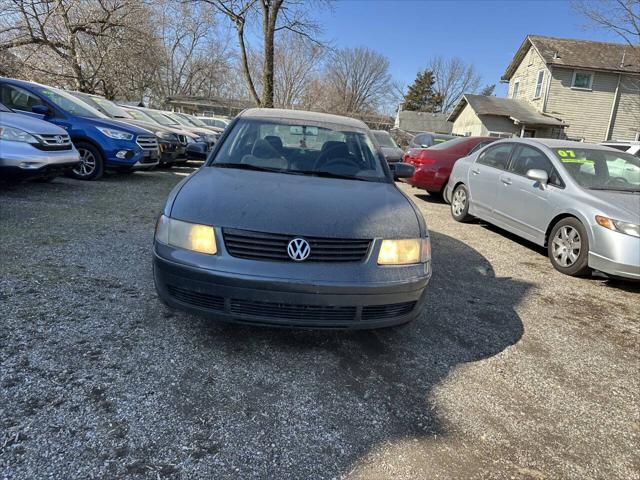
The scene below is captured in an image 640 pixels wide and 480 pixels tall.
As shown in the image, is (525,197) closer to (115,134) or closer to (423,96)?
(115,134)

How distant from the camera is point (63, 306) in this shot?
9.94 feet

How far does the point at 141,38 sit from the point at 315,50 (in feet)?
29.0

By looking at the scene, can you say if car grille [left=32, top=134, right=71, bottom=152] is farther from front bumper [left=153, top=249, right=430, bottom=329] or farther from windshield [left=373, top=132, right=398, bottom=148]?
windshield [left=373, top=132, right=398, bottom=148]

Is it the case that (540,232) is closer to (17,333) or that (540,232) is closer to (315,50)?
(17,333)

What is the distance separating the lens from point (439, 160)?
28.7 ft

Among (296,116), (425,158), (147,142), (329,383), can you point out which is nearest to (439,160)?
(425,158)

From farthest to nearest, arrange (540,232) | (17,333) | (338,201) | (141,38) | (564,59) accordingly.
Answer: (564,59), (141,38), (540,232), (338,201), (17,333)

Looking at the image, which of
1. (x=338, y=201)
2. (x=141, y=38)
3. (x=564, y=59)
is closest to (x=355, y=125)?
(x=338, y=201)

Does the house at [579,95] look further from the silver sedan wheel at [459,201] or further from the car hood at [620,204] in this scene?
the car hood at [620,204]

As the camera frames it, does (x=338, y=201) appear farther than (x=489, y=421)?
Yes

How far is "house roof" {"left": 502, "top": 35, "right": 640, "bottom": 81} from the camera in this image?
24.6 m

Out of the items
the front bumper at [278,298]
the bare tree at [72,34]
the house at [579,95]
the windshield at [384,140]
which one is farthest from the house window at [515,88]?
the front bumper at [278,298]

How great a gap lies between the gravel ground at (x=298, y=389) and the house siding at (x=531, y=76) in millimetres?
26354

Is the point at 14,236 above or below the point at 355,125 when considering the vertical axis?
below
